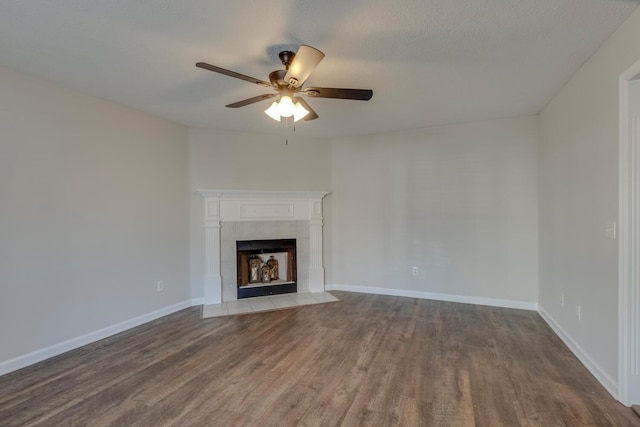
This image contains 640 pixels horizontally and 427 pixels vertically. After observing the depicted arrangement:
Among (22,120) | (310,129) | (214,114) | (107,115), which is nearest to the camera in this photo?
(22,120)

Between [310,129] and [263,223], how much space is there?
1.47 m

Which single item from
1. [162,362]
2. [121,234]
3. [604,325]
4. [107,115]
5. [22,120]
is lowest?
[162,362]

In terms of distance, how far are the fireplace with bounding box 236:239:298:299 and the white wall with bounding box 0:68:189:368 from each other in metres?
0.87

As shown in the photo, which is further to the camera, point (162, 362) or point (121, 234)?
point (121, 234)

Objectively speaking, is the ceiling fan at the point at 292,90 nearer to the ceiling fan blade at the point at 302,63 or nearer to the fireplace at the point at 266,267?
the ceiling fan blade at the point at 302,63

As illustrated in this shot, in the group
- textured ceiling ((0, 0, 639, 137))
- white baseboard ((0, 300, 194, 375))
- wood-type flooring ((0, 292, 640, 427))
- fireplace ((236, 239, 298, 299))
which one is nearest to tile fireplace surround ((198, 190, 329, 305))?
fireplace ((236, 239, 298, 299))

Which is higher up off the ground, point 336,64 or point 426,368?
point 336,64

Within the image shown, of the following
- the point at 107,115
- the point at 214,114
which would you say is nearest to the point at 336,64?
the point at 214,114

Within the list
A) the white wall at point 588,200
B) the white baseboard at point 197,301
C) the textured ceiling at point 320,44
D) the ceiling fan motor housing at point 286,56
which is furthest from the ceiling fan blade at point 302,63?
the white baseboard at point 197,301

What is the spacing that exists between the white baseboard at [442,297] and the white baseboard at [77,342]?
7.68ft

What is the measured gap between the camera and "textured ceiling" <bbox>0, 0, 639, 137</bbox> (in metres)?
1.78

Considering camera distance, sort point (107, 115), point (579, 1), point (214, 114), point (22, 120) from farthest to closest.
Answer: point (214, 114) → point (107, 115) → point (22, 120) → point (579, 1)

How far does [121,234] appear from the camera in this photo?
10.9 ft

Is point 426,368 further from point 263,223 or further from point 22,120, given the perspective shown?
point 22,120
